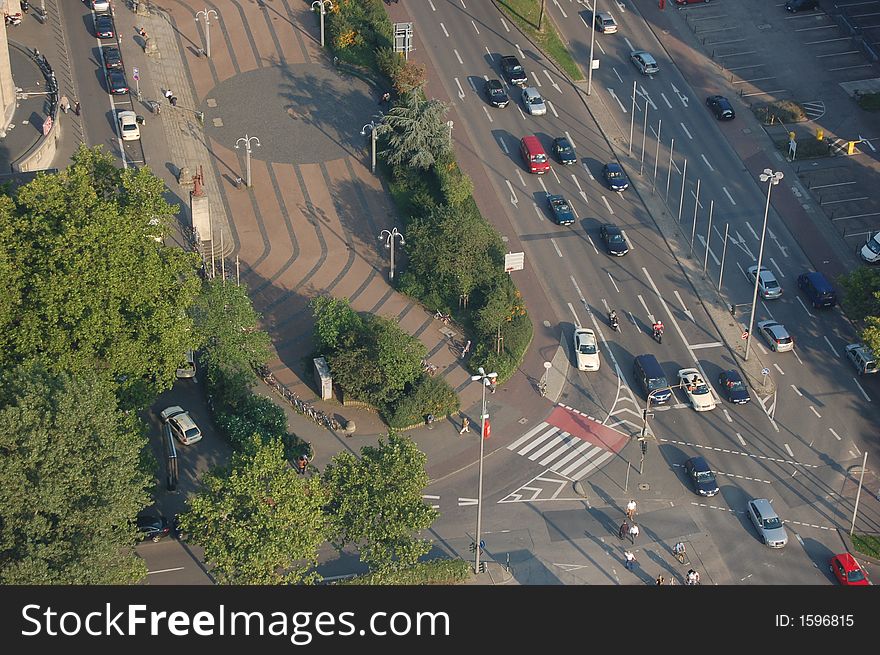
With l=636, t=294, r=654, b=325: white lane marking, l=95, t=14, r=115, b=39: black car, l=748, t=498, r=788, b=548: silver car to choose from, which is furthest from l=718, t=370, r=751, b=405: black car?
l=95, t=14, r=115, b=39: black car

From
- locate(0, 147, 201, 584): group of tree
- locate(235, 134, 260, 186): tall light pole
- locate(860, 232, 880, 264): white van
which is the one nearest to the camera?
locate(0, 147, 201, 584): group of tree

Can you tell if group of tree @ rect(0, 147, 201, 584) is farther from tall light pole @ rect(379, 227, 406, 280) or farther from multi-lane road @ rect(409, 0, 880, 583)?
multi-lane road @ rect(409, 0, 880, 583)

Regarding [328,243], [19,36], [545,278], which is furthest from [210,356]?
[19,36]

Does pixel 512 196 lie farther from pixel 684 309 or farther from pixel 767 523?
pixel 767 523

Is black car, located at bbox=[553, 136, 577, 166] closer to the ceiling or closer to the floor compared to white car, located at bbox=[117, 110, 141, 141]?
closer to the floor

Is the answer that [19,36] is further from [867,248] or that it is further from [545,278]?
[867,248]

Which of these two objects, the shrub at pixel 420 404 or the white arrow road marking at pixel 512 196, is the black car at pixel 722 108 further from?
the shrub at pixel 420 404
